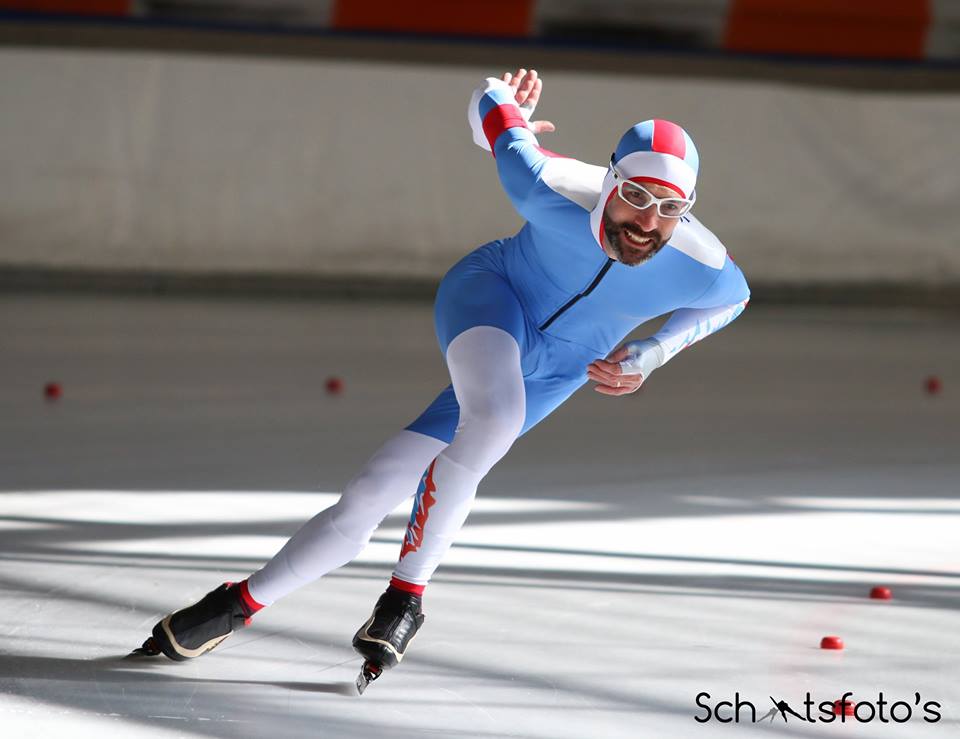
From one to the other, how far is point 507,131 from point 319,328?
632 cm

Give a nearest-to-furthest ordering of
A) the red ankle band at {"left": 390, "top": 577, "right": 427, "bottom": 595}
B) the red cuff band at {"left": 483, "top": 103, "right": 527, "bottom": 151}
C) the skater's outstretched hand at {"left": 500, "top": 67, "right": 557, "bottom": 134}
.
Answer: the red ankle band at {"left": 390, "top": 577, "right": 427, "bottom": 595} → the red cuff band at {"left": 483, "top": 103, "right": 527, "bottom": 151} → the skater's outstretched hand at {"left": 500, "top": 67, "right": 557, "bottom": 134}

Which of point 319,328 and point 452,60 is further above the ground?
point 452,60

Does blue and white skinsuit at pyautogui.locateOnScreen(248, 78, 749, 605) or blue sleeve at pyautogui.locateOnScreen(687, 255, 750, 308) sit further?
blue sleeve at pyautogui.locateOnScreen(687, 255, 750, 308)

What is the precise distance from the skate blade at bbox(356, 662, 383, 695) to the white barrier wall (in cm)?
838

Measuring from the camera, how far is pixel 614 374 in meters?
3.15

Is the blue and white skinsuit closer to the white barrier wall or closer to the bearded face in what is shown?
the bearded face

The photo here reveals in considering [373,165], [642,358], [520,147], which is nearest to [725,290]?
[642,358]

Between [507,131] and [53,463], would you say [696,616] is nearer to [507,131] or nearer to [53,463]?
[507,131]

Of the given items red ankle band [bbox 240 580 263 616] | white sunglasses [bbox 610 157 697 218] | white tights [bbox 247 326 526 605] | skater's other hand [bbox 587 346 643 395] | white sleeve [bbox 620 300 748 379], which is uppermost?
white sunglasses [bbox 610 157 697 218]

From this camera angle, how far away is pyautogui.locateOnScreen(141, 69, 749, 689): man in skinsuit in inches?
122

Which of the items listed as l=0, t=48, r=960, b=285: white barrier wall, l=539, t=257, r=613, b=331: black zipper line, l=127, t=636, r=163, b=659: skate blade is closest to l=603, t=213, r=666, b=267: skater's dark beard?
l=539, t=257, r=613, b=331: black zipper line

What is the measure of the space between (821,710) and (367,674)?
98cm

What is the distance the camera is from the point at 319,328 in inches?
379

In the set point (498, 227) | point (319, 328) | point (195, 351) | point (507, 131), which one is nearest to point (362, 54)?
point (498, 227)
